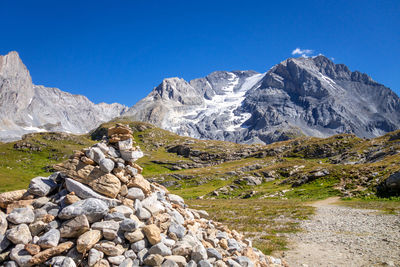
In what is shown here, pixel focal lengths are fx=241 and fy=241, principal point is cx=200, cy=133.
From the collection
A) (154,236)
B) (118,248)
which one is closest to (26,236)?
(118,248)

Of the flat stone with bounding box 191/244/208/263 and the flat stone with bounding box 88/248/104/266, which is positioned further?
the flat stone with bounding box 191/244/208/263

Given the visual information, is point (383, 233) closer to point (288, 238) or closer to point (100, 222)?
point (288, 238)

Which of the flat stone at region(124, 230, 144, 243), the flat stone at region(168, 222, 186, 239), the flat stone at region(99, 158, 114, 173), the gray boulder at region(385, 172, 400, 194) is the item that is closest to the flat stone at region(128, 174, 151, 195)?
the flat stone at region(99, 158, 114, 173)

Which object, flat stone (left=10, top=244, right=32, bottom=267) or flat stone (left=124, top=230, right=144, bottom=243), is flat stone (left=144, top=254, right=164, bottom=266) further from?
flat stone (left=10, top=244, right=32, bottom=267)

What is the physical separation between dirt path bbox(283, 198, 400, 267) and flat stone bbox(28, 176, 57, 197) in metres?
14.7

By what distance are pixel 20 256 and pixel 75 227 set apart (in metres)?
2.01

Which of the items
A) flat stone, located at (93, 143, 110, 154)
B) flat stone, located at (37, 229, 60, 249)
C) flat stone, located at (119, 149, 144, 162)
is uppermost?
flat stone, located at (93, 143, 110, 154)

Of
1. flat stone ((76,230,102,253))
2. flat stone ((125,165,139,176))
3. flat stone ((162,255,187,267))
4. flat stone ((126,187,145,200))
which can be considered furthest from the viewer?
flat stone ((125,165,139,176))

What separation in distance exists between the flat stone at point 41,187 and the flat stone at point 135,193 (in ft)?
12.9

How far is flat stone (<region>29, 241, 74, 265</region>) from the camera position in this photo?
356 inches

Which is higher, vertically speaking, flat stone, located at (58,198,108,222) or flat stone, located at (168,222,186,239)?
flat stone, located at (58,198,108,222)

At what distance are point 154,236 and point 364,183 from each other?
46791 mm

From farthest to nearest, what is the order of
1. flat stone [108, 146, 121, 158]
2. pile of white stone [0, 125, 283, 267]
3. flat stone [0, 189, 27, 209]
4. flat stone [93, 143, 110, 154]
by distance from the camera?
flat stone [108, 146, 121, 158]
flat stone [93, 143, 110, 154]
flat stone [0, 189, 27, 209]
pile of white stone [0, 125, 283, 267]

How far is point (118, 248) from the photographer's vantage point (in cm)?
984
